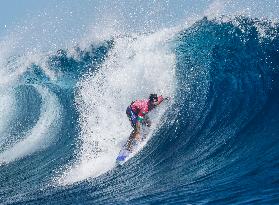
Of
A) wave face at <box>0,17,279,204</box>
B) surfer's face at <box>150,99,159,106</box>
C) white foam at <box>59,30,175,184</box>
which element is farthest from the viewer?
surfer's face at <box>150,99,159,106</box>

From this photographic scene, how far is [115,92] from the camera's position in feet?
48.1

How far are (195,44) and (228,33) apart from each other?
1.35m

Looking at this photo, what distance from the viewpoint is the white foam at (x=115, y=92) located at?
10.2 metres

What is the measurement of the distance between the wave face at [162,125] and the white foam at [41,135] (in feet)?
0.12

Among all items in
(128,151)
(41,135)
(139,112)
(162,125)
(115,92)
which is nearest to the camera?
(128,151)

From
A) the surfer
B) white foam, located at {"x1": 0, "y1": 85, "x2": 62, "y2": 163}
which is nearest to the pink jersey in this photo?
the surfer

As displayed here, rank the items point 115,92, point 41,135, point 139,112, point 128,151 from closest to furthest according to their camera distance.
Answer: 1. point 128,151
2. point 139,112
3. point 41,135
4. point 115,92

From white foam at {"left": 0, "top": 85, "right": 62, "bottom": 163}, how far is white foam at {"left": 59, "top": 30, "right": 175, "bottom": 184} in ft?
2.83

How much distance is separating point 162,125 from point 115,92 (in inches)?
153

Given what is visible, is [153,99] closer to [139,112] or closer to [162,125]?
[139,112]

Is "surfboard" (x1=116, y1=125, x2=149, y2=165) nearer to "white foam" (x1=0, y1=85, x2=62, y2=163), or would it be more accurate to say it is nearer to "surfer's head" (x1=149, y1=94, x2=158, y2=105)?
"surfer's head" (x1=149, y1=94, x2=158, y2=105)

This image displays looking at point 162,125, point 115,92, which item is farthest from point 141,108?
point 115,92

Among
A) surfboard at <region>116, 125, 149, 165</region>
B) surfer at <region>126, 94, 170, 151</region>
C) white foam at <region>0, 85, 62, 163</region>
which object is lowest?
surfboard at <region>116, 125, 149, 165</region>

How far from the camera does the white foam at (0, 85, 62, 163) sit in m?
11.3
